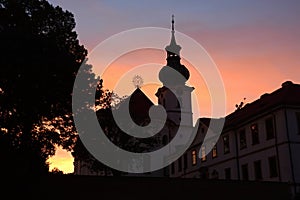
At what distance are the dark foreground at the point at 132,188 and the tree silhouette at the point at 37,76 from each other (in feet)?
4.09

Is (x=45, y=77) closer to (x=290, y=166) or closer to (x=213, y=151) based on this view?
(x=290, y=166)

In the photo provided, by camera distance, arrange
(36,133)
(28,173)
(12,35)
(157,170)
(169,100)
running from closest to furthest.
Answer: (28,173), (12,35), (36,133), (157,170), (169,100)

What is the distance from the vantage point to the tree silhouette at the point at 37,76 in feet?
88.1

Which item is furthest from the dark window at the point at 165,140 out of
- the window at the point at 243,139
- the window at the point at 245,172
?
the window at the point at 245,172

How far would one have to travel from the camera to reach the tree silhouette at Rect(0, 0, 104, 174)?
26859 millimetres

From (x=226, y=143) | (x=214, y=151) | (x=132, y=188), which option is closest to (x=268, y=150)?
(x=226, y=143)

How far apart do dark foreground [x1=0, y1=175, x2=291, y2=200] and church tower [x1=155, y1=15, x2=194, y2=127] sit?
4114 centimetres

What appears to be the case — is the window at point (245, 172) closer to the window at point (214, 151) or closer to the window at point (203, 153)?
the window at point (214, 151)

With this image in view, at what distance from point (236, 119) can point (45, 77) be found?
22007 millimetres

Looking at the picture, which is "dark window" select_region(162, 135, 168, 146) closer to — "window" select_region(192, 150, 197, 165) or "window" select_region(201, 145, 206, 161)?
"window" select_region(192, 150, 197, 165)

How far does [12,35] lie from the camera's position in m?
27.0

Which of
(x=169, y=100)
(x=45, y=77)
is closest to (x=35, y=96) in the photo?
(x=45, y=77)

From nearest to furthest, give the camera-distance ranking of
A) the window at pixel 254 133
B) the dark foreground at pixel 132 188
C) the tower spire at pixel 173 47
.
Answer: the dark foreground at pixel 132 188 < the window at pixel 254 133 < the tower spire at pixel 173 47

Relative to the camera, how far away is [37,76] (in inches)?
1096
